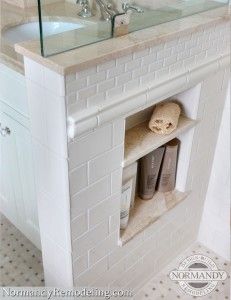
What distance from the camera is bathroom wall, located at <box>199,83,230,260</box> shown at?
1380 mm

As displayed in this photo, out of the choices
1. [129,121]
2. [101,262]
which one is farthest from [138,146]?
[101,262]

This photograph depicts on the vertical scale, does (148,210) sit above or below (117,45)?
below

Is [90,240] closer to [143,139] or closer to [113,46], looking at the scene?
[143,139]

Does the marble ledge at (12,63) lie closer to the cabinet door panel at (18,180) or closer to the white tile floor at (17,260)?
the cabinet door panel at (18,180)

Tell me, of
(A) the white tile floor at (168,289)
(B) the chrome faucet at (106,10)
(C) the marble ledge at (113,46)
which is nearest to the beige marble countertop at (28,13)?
(B) the chrome faucet at (106,10)

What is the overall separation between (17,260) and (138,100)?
94 centimetres

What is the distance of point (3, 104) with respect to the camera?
121cm

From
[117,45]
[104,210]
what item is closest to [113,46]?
[117,45]

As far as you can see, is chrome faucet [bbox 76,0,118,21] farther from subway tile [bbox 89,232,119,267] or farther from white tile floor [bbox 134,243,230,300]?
white tile floor [bbox 134,243,230,300]

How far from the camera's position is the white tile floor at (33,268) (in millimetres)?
1406

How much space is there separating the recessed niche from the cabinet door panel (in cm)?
35

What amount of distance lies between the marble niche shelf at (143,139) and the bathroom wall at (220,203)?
233mm

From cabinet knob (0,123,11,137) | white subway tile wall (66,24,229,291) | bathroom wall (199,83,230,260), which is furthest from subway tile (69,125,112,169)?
bathroom wall (199,83,230,260)

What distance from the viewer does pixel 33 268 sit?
1.46m
